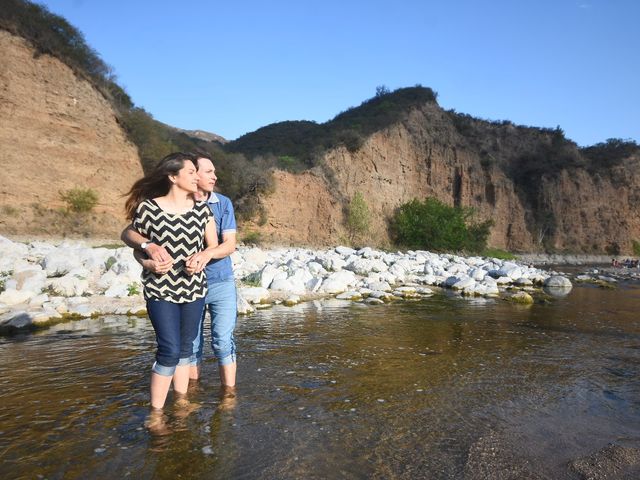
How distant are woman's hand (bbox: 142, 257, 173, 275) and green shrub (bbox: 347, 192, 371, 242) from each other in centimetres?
2976

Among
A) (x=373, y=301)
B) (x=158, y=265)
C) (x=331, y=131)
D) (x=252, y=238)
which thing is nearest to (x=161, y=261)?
(x=158, y=265)

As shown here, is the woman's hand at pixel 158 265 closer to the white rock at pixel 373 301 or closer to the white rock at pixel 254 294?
the white rock at pixel 254 294

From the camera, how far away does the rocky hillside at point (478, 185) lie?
3120 centimetres

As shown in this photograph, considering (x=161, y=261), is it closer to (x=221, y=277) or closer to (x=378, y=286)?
(x=221, y=277)

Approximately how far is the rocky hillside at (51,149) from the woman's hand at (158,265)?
18.9m

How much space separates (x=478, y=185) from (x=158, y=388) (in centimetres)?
4909

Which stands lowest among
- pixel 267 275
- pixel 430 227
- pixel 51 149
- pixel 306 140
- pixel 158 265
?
pixel 267 275

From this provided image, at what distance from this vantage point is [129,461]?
2537 mm

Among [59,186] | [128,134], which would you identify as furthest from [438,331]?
[128,134]

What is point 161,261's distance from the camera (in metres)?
2.86

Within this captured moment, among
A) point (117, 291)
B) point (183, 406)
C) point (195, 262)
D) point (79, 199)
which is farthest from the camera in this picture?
point (79, 199)

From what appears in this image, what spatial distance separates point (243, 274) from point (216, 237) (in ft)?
29.6

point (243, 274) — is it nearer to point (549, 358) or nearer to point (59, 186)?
point (549, 358)

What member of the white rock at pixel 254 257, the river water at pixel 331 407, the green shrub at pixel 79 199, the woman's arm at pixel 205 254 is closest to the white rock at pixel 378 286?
the white rock at pixel 254 257
